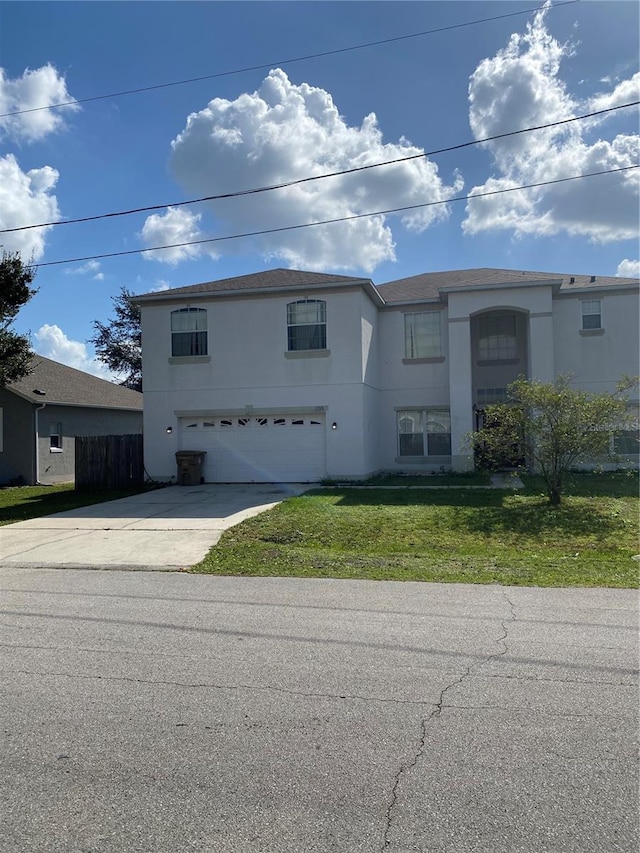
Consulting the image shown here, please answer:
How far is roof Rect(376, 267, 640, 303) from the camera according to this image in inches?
798

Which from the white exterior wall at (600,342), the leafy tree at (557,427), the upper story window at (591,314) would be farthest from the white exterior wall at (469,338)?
the leafy tree at (557,427)

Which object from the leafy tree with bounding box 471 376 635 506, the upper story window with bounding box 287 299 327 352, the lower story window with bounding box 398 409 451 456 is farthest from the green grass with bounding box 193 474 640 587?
the upper story window with bounding box 287 299 327 352

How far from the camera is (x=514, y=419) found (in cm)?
1358

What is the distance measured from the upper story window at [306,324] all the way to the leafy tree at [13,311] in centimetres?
861

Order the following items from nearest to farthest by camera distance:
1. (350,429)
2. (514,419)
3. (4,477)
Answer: (514,419) < (350,429) < (4,477)

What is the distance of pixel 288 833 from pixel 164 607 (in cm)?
418

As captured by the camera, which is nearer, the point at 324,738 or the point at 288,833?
the point at 288,833

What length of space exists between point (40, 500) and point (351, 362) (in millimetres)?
9893

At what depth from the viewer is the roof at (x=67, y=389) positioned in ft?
77.4

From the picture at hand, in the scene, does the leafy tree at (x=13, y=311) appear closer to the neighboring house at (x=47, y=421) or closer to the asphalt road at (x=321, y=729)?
the neighboring house at (x=47, y=421)

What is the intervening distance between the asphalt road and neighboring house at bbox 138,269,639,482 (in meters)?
12.7

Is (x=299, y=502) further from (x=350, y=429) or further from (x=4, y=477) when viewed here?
(x=4, y=477)

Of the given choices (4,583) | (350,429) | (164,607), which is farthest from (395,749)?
(350,429)

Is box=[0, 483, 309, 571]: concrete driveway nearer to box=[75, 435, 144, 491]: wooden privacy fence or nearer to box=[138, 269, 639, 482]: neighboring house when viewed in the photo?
box=[138, 269, 639, 482]: neighboring house
